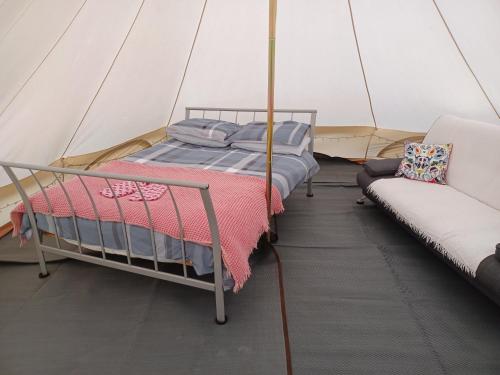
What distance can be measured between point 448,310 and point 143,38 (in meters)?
2.96

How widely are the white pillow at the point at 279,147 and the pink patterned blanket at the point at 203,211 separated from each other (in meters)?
0.75

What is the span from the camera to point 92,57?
102 inches

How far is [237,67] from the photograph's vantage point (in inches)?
148

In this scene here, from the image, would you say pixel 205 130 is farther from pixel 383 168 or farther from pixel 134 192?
pixel 383 168

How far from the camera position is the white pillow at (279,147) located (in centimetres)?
306

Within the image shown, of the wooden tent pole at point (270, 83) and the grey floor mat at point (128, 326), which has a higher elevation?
the wooden tent pole at point (270, 83)

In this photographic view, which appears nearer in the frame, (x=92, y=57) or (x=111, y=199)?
(x=111, y=199)

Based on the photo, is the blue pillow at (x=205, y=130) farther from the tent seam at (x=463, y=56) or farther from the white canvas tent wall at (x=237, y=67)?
the tent seam at (x=463, y=56)

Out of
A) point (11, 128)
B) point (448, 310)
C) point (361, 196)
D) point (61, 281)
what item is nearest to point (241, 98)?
point (361, 196)

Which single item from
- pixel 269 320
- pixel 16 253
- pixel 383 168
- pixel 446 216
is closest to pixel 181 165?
pixel 16 253

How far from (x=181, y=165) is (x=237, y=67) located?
154 centimetres

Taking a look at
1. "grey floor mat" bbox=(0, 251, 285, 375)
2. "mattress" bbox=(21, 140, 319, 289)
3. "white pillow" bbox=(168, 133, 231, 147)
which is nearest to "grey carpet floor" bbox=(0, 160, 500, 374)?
"grey floor mat" bbox=(0, 251, 285, 375)

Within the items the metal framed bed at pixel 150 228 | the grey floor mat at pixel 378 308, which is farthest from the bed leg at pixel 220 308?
the grey floor mat at pixel 378 308

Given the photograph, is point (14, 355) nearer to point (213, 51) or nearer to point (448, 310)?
point (448, 310)
